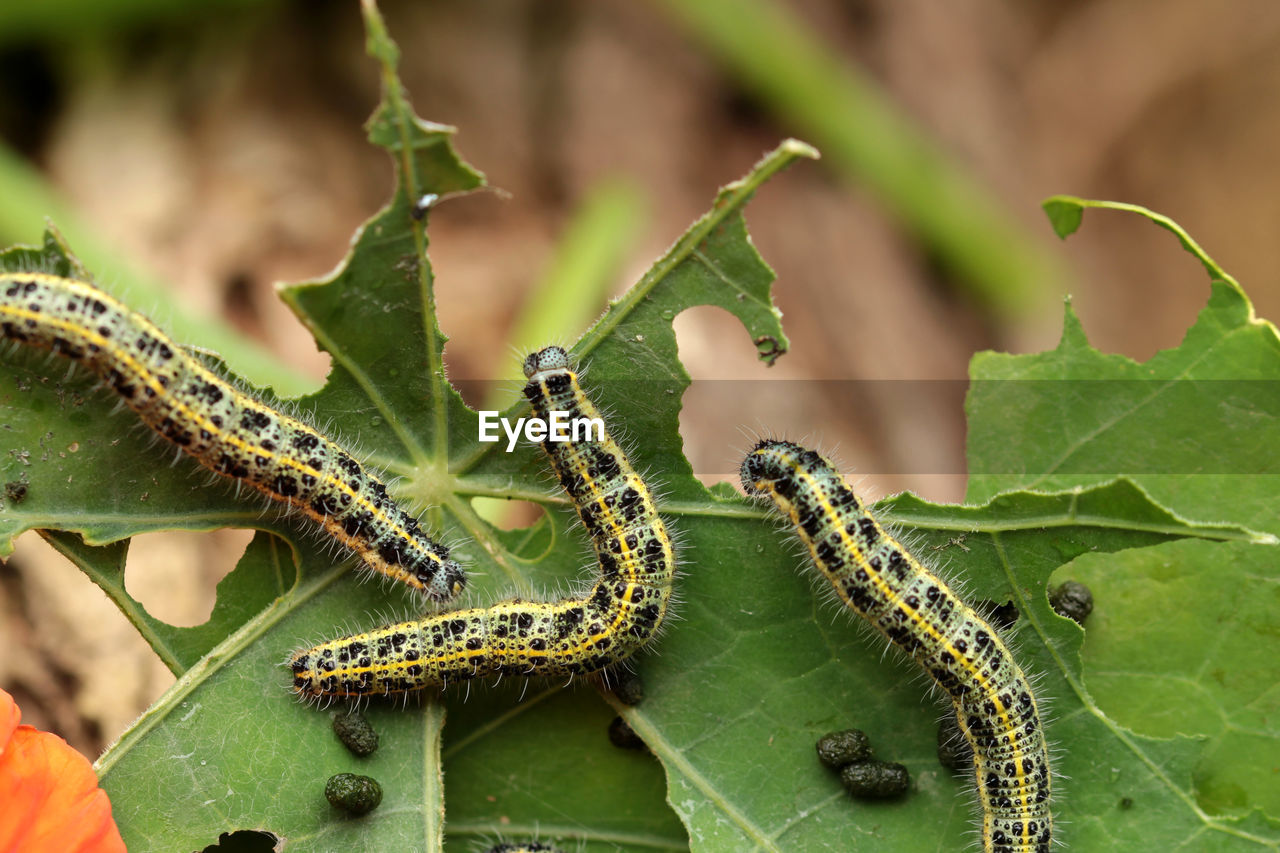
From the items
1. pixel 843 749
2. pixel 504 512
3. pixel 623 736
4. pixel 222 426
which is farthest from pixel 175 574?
pixel 843 749

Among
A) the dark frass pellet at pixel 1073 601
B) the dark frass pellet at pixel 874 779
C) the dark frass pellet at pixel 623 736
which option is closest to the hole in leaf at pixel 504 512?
the dark frass pellet at pixel 623 736

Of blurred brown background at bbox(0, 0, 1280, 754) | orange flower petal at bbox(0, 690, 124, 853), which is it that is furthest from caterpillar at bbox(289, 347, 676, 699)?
blurred brown background at bbox(0, 0, 1280, 754)

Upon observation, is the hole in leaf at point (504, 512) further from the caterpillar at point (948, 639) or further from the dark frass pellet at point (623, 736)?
the caterpillar at point (948, 639)

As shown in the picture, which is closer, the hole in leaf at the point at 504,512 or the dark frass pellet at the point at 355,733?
the dark frass pellet at the point at 355,733

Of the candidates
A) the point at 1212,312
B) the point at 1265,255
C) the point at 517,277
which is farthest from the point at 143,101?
the point at 1265,255

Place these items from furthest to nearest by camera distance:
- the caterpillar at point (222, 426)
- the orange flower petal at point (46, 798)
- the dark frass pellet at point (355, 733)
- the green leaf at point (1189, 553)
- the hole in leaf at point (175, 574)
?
the hole in leaf at point (175, 574), the green leaf at point (1189, 553), the dark frass pellet at point (355, 733), the caterpillar at point (222, 426), the orange flower petal at point (46, 798)

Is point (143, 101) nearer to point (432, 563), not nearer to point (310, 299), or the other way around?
point (310, 299)
